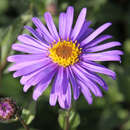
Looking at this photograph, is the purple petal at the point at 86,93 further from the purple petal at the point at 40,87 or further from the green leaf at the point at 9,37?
the green leaf at the point at 9,37

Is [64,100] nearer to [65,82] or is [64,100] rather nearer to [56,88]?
[56,88]

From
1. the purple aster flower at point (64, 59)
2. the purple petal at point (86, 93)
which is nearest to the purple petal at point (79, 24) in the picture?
the purple aster flower at point (64, 59)

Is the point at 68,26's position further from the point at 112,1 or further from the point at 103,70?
the point at 112,1

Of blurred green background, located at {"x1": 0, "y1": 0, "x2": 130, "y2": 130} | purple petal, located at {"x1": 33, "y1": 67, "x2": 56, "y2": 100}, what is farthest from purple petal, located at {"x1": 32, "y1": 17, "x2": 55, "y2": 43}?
blurred green background, located at {"x1": 0, "y1": 0, "x2": 130, "y2": 130}

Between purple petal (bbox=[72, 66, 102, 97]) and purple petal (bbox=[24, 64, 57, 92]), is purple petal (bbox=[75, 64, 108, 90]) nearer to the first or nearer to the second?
purple petal (bbox=[72, 66, 102, 97])

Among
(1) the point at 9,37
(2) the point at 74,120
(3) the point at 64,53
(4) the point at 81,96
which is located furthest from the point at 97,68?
(1) the point at 9,37

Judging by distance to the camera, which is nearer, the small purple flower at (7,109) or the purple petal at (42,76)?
the purple petal at (42,76)
